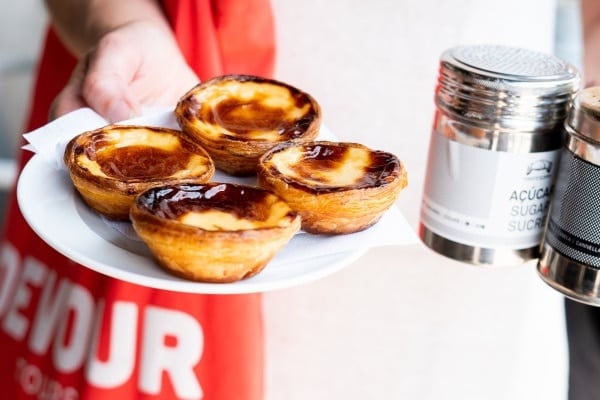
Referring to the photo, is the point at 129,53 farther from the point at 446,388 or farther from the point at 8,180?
the point at 8,180

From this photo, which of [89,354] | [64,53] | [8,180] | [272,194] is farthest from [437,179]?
[8,180]

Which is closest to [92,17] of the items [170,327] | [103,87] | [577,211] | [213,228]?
[103,87]

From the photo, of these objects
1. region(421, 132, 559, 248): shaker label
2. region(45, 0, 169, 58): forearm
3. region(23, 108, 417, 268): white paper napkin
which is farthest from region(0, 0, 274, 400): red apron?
region(421, 132, 559, 248): shaker label

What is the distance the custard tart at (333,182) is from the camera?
0.52 meters

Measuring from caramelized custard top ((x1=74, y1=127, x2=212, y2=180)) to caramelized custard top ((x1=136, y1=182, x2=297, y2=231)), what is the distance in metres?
0.04

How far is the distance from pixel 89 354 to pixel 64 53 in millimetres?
354

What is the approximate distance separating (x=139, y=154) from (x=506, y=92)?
0.26 meters

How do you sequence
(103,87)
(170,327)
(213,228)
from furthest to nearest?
(170,327) → (103,87) → (213,228)

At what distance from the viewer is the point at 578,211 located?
542 mm

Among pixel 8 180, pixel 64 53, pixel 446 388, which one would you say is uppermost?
pixel 64 53

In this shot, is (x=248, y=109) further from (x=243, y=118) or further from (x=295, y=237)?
(x=295, y=237)

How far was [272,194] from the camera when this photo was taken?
529mm

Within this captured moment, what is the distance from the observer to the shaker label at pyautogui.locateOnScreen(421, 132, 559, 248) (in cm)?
56

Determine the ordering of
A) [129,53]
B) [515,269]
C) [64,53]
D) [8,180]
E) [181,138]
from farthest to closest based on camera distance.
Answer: [8,180] < [64,53] < [515,269] < [129,53] < [181,138]
